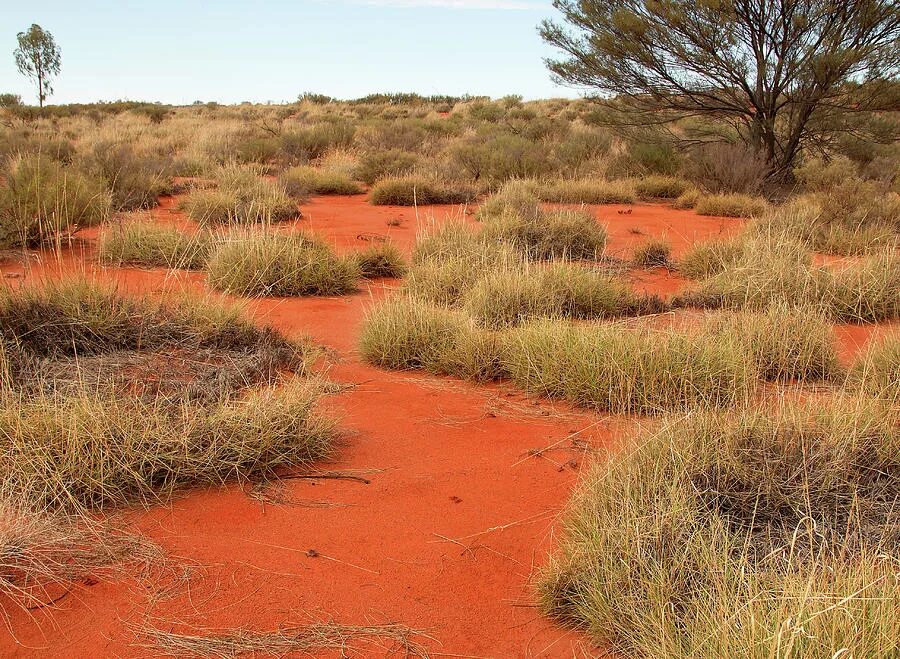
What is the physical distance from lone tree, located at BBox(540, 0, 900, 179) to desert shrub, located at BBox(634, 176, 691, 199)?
4.79 ft

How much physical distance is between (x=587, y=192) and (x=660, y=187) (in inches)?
81.1

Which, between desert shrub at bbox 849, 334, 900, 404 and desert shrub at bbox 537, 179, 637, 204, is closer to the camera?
desert shrub at bbox 849, 334, 900, 404

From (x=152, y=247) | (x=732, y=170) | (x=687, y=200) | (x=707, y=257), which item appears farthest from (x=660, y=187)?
(x=152, y=247)

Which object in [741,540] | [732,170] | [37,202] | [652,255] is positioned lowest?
[741,540]

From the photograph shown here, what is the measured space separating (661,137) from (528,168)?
2.95 meters

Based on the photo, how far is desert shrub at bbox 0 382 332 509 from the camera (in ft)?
11.2

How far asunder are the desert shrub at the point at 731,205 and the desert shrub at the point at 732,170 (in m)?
0.55

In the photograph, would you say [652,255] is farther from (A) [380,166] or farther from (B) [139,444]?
(A) [380,166]

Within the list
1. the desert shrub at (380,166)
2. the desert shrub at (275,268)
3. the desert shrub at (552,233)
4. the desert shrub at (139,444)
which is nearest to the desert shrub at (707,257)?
the desert shrub at (552,233)

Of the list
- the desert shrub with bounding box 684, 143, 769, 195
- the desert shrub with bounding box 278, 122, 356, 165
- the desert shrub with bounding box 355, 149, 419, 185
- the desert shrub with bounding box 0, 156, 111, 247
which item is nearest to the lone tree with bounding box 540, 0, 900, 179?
the desert shrub with bounding box 684, 143, 769, 195

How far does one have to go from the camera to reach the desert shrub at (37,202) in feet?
29.6

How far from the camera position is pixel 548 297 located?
22.6 ft

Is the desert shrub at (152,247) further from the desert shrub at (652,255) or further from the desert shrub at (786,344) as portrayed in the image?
the desert shrub at (786,344)

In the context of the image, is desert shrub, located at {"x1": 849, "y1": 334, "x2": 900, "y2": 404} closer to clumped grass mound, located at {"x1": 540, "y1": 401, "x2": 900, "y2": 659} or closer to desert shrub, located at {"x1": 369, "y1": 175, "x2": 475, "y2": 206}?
clumped grass mound, located at {"x1": 540, "y1": 401, "x2": 900, "y2": 659}
